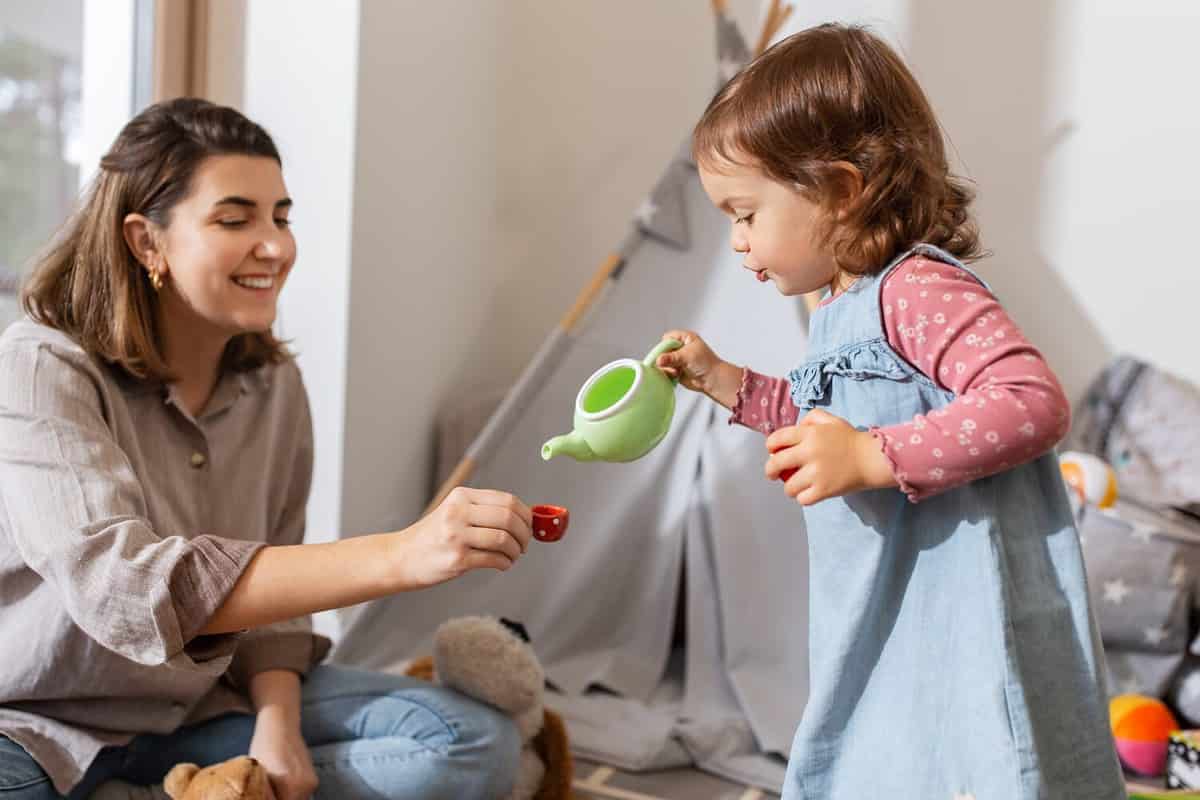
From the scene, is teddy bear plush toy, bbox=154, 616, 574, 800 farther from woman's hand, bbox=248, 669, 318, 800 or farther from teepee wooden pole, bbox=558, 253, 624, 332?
teepee wooden pole, bbox=558, 253, 624, 332

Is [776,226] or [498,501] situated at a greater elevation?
[776,226]

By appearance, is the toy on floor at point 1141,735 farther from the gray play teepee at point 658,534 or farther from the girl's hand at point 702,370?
the girl's hand at point 702,370

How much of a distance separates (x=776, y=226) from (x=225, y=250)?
2.29 feet

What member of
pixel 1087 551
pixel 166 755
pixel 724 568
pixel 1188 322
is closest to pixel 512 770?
pixel 166 755

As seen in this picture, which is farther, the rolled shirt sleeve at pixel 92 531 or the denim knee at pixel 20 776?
the denim knee at pixel 20 776

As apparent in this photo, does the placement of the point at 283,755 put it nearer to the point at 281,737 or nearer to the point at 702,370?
the point at 281,737

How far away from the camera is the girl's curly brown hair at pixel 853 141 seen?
0.98 m

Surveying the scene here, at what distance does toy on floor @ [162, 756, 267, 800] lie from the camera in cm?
123

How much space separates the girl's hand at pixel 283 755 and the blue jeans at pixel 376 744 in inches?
1.9

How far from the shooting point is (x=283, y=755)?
1.36 meters

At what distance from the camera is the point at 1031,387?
851 mm

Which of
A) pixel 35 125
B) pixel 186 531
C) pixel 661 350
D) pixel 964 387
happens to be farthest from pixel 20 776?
pixel 35 125

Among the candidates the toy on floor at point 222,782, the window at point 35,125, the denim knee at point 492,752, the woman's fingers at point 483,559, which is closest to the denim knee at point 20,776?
the toy on floor at point 222,782

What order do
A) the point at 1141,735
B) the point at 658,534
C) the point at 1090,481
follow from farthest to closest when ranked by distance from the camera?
1. the point at 658,534
2. the point at 1090,481
3. the point at 1141,735
